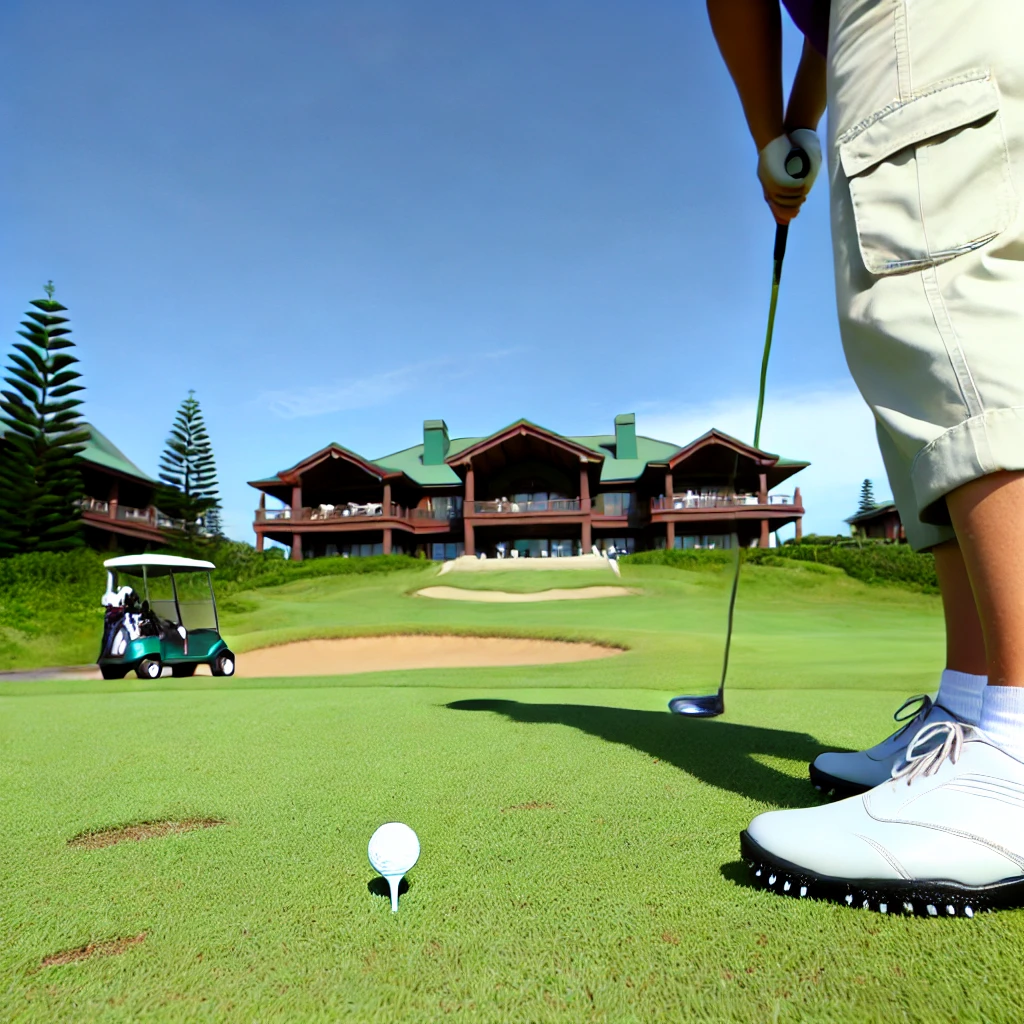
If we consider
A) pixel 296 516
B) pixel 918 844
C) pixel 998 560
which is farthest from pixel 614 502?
pixel 918 844

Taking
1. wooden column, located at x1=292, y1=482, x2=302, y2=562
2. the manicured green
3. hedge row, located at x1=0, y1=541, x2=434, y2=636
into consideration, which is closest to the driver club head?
hedge row, located at x1=0, y1=541, x2=434, y2=636

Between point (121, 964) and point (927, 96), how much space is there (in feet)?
6.54

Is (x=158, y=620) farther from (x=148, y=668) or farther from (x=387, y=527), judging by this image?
(x=387, y=527)

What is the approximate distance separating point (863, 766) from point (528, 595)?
66.5ft

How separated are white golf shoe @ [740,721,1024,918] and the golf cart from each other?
1003 cm

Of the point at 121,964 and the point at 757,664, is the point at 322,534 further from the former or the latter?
the point at 121,964

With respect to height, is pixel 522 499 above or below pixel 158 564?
above

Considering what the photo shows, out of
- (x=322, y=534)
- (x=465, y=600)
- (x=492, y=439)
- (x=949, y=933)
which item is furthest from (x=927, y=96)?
(x=322, y=534)

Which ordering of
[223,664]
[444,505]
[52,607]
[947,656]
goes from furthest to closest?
1. [444,505]
2. [52,607]
3. [223,664]
4. [947,656]

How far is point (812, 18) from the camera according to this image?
1.93 metres

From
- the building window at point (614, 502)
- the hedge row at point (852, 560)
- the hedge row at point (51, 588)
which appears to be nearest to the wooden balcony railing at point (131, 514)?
the hedge row at point (51, 588)

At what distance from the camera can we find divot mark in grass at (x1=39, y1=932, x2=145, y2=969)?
3.29 feet

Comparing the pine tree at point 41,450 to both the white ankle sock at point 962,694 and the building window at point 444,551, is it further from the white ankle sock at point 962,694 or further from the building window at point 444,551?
the white ankle sock at point 962,694

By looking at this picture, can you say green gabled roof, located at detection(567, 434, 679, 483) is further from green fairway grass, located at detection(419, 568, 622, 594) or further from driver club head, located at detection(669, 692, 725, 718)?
driver club head, located at detection(669, 692, 725, 718)
